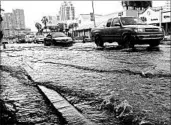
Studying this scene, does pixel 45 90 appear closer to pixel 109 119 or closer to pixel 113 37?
pixel 109 119

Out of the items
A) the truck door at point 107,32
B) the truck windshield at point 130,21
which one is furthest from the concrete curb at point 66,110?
the truck door at point 107,32

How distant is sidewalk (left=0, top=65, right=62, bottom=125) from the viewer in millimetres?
2305

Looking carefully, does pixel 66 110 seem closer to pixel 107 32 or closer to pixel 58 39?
pixel 107 32

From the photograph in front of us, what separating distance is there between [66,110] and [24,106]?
661mm

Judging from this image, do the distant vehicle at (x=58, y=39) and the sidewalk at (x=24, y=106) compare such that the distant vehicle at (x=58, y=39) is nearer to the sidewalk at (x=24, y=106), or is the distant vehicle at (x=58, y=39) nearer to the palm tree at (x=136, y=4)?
the sidewalk at (x=24, y=106)

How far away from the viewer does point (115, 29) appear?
38.8 ft

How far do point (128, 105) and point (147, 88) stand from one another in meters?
0.92

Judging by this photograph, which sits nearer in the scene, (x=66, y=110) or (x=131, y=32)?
(x=66, y=110)

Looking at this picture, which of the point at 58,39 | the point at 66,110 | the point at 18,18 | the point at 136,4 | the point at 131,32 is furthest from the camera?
the point at 18,18

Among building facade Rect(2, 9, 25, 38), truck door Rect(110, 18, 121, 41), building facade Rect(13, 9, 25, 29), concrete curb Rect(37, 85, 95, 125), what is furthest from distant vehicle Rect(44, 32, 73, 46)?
building facade Rect(13, 9, 25, 29)

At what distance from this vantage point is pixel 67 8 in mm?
149000

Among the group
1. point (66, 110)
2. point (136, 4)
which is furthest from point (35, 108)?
point (136, 4)

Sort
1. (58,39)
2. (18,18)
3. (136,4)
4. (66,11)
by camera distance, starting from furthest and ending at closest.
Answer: (18,18) → (66,11) → (136,4) → (58,39)

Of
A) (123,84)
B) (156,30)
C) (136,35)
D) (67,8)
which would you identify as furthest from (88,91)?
(67,8)
